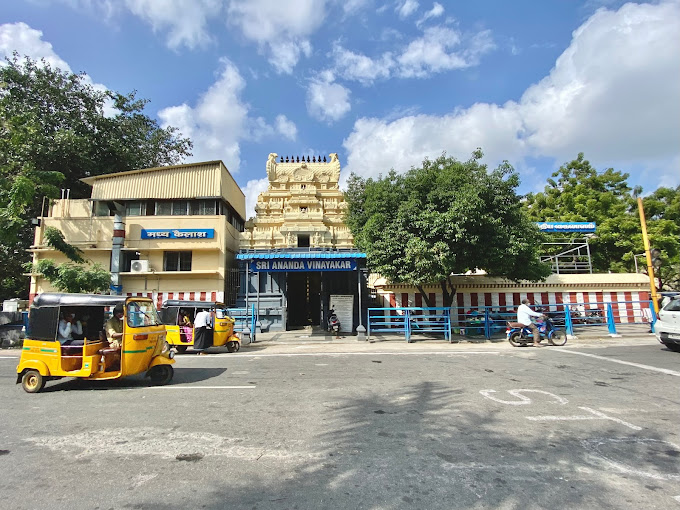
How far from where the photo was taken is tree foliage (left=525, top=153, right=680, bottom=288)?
2394cm

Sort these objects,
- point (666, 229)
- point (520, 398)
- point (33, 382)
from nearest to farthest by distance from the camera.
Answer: point (520, 398) → point (33, 382) → point (666, 229)

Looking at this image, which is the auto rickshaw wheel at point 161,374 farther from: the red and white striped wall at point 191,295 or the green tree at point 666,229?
the green tree at point 666,229

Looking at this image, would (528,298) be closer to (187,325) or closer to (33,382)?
(187,325)

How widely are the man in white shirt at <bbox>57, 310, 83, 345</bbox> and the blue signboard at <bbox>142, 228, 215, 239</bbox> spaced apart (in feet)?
42.2

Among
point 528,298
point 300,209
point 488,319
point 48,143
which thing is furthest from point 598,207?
point 48,143

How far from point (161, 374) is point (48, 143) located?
821 inches

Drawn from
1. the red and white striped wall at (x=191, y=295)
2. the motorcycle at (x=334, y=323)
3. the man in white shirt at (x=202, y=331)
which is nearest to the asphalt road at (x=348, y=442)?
the man in white shirt at (x=202, y=331)

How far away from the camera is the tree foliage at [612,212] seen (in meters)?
23.9

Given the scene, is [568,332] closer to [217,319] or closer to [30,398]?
[217,319]

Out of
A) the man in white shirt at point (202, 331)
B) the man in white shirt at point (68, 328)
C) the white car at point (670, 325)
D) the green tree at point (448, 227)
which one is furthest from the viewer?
the green tree at point (448, 227)

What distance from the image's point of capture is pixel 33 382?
22.8ft

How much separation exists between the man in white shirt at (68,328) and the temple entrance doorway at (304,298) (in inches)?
594

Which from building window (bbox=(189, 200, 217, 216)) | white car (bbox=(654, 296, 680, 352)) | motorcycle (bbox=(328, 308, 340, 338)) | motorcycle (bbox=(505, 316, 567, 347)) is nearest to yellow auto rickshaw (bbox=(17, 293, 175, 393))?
motorcycle (bbox=(328, 308, 340, 338))

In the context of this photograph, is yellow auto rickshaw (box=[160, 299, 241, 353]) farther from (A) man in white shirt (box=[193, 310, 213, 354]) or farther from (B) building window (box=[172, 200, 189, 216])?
(B) building window (box=[172, 200, 189, 216])
